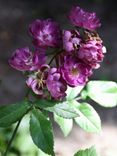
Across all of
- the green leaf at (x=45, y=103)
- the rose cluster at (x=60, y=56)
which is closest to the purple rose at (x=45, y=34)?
the rose cluster at (x=60, y=56)

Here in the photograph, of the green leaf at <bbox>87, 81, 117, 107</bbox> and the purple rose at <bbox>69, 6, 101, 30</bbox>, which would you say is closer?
the purple rose at <bbox>69, 6, 101, 30</bbox>

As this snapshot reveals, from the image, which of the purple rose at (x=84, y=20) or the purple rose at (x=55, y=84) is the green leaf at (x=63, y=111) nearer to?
the purple rose at (x=55, y=84)

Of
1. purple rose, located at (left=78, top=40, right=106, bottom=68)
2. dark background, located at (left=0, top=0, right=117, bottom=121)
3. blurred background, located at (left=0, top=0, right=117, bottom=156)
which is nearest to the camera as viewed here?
purple rose, located at (left=78, top=40, right=106, bottom=68)

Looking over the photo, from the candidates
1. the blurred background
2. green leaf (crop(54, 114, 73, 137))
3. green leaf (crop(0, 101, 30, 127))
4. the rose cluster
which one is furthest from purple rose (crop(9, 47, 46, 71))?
the blurred background

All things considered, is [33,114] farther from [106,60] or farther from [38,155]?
[106,60]

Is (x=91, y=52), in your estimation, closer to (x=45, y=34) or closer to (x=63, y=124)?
(x=45, y=34)

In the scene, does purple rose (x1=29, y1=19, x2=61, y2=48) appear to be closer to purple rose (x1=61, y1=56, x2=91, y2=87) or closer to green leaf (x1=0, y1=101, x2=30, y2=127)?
purple rose (x1=61, y1=56, x2=91, y2=87)

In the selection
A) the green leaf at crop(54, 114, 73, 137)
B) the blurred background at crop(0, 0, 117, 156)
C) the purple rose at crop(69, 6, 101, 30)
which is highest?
the purple rose at crop(69, 6, 101, 30)
